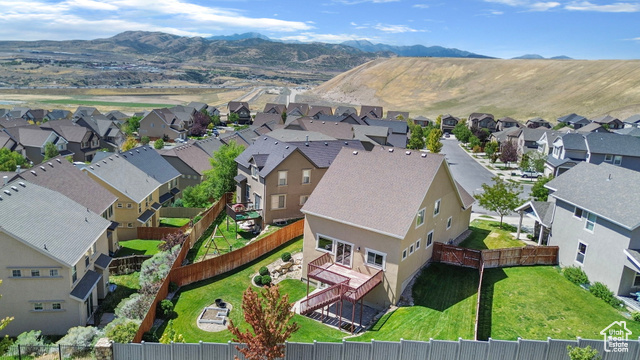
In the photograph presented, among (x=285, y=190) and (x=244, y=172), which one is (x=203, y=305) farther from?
(x=244, y=172)

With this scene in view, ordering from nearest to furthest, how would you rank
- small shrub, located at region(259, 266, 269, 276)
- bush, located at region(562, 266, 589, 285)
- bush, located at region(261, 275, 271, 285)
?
bush, located at region(562, 266, 589, 285) → bush, located at region(261, 275, 271, 285) → small shrub, located at region(259, 266, 269, 276)

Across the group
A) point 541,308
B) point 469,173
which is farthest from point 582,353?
point 469,173

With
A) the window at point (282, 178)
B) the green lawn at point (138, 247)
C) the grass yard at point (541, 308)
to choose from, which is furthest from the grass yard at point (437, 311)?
the green lawn at point (138, 247)

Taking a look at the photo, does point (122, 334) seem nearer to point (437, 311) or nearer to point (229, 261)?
point (229, 261)

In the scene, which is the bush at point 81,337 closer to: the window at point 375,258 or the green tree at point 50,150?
the window at point 375,258

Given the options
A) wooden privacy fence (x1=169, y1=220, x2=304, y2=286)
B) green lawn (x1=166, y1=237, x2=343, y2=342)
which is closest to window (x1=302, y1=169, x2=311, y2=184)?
wooden privacy fence (x1=169, y1=220, x2=304, y2=286)

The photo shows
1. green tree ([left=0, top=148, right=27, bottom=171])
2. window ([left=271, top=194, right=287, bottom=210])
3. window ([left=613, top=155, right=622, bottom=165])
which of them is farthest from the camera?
window ([left=613, top=155, right=622, bottom=165])

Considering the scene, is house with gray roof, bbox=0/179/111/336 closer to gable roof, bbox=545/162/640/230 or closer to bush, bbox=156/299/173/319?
bush, bbox=156/299/173/319

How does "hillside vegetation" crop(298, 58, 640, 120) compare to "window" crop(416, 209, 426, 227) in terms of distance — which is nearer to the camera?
"window" crop(416, 209, 426, 227)
